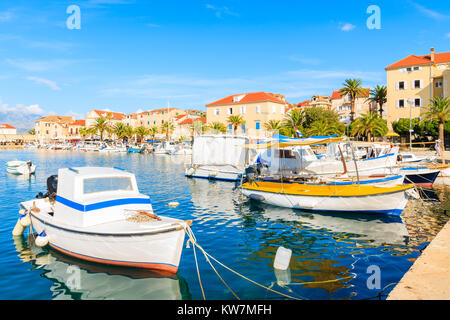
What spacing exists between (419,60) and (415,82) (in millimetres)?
4273

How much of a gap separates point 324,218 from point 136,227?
427 inches

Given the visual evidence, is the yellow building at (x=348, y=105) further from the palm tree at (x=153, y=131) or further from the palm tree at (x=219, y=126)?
the palm tree at (x=153, y=131)

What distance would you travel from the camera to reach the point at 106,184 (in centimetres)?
1091

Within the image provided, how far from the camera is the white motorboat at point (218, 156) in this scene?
34.2 m

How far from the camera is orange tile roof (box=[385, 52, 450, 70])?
186 ft

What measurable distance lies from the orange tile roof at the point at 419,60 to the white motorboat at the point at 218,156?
40.3 metres

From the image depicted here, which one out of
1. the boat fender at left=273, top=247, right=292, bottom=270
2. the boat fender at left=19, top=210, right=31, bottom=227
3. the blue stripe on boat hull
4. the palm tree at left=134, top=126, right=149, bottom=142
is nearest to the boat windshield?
the blue stripe on boat hull

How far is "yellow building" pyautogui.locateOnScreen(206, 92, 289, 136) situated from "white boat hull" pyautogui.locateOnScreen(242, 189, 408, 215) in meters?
50.1

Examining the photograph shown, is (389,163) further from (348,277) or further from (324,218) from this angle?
(348,277)

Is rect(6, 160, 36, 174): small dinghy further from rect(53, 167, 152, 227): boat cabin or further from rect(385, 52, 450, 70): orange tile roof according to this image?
rect(385, 52, 450, 70): orange tile roof

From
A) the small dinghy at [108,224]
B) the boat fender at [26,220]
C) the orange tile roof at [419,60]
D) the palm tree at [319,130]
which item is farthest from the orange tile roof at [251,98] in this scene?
the small dinghy at [108,224]

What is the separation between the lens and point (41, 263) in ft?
34.2
